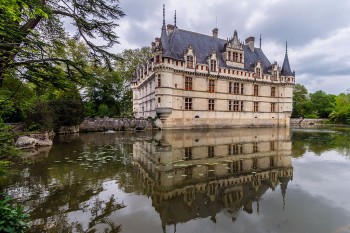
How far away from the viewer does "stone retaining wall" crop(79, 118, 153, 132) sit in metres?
22.9

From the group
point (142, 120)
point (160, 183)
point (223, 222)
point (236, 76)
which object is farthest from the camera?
point (236, 76)

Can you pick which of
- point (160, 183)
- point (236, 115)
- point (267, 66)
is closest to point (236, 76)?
point (236, 115)

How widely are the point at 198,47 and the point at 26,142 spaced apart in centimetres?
2199

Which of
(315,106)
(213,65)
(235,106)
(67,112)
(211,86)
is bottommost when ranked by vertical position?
(67,112)

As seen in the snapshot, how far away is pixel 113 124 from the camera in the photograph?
2417 cm

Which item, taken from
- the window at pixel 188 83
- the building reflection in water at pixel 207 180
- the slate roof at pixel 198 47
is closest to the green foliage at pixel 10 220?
the building reflection in water at pixel 207 180

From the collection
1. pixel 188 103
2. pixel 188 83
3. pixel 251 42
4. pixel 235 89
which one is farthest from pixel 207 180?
pixel 251 42

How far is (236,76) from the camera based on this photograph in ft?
98.2

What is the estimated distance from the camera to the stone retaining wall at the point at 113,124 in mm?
22906

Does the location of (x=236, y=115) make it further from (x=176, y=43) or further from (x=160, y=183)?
(x=160, y=183)

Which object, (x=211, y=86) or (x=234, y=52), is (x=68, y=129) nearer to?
(x=211, y=86)

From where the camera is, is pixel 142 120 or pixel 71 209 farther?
pixel 142 120

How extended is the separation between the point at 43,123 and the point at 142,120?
11280 mm

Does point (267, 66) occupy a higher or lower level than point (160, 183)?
higher
